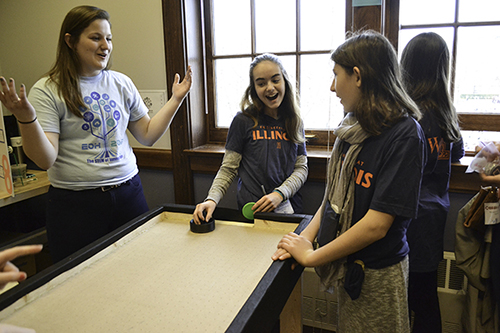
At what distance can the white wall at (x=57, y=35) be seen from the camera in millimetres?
2244

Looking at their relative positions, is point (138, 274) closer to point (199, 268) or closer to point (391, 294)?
point (199, 268)

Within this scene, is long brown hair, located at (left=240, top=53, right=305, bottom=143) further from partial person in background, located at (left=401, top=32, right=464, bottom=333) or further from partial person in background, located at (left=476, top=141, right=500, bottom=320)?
partial person in background, located at (left=476, top=141, right=500, bottom=320)

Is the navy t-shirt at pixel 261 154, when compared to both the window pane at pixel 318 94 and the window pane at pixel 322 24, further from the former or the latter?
the window pane at pixel 322 24

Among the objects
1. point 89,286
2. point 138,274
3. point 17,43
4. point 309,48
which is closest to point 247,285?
point 138,274

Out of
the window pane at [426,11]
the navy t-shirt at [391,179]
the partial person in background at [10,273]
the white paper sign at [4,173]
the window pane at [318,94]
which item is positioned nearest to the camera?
the partial person in background at [10,273]

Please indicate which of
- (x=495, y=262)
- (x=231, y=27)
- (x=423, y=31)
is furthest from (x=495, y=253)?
(x=231, y=27)

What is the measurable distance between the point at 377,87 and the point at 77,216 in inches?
46.8

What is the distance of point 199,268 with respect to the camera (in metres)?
1.14

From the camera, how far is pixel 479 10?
5.87 feet

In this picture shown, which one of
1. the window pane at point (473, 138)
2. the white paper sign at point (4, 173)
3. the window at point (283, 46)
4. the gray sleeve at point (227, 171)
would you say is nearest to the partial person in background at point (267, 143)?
the gray sleeve at point (227, 171)

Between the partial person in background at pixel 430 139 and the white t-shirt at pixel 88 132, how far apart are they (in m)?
1.14

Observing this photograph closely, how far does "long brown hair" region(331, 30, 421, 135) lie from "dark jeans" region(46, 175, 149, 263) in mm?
1017

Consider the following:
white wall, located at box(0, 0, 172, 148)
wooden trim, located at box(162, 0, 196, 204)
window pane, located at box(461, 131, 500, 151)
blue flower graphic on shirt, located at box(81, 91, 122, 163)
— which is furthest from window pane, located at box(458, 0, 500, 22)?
blue flower graphic on shirt, located at box(81, 91, 122, 163)

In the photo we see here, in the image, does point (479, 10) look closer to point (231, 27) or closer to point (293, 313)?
point (231, 27)
